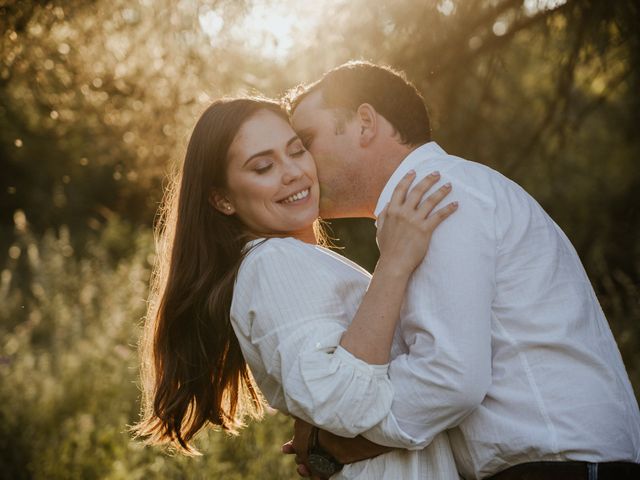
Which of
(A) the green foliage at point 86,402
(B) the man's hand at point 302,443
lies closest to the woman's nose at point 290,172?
(B) the man's hand at point 302,443

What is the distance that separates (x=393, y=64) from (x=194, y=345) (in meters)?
2.58

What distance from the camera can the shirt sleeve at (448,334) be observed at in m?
2.06

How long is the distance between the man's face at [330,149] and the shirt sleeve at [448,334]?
710mm

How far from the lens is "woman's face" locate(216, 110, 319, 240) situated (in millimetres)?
2838

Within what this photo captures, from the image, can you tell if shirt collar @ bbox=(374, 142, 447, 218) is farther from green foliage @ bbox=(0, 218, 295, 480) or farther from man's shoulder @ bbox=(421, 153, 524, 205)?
green foliage @ bbox=(0, 218, 295, 480)

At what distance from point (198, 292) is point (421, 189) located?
100cm

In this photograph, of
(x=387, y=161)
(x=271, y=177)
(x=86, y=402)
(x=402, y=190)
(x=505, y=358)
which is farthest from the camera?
(x=86, y=402)

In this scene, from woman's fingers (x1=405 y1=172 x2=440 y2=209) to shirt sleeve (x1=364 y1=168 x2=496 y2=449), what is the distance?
13 centimetres

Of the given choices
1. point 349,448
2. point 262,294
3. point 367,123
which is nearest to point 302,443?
point 349,448

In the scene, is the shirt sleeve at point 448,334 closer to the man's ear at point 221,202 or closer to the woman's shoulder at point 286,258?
the woman's shoulder at point 286,258

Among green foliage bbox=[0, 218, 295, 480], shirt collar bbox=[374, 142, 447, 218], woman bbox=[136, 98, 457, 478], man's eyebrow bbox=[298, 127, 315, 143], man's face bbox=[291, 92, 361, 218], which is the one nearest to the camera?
woman bbox=[136, 98, 457, 478]

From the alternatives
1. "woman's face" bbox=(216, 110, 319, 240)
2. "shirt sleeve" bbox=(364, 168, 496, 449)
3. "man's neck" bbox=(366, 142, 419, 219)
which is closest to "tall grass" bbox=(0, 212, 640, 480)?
"woman's face" bbox=(216, 110, 319, 240)

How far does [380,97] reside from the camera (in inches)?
110

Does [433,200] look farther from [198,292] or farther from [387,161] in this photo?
[198,292]
